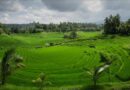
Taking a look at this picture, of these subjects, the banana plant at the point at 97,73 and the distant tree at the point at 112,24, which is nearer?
the banana plant at the point at 97,73

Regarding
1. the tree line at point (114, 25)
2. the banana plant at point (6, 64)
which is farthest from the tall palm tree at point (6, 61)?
the tree line at point (114, 25)

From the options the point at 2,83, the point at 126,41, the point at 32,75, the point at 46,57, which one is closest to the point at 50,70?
the point at 32,75

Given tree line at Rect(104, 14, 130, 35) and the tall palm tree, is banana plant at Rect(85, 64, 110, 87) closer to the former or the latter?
the tall palm tree

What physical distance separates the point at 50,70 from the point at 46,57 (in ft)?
25.7

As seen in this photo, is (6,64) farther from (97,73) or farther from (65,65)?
(65,65)

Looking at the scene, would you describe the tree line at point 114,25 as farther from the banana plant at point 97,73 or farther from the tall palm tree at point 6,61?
the tall palm tree at point 6,61

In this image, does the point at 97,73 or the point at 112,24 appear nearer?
the point at 97,73

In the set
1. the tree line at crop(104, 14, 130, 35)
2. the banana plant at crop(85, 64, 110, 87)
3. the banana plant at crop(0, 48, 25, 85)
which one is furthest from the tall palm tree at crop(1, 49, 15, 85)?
the tree line at crop(104, 14, 130, 35)

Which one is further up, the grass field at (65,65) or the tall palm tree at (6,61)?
the tall palm tree at (6,61)

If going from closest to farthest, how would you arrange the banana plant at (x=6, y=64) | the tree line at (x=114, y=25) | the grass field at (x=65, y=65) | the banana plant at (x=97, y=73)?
the banana plant at (x=6, y=64)
the banana plant at (x=97, y=73)
the grass field at (x=65, y=65)
the tree line at (x=114, y=25)

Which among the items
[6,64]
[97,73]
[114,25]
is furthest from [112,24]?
[6,64]

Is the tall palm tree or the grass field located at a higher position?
the tall palm tree

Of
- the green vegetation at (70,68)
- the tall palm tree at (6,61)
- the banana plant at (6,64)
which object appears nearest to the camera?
the tall palm tree at (6,61)

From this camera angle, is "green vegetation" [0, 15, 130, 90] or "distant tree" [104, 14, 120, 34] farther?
"distant tree" [104, 14, 120, 34]
